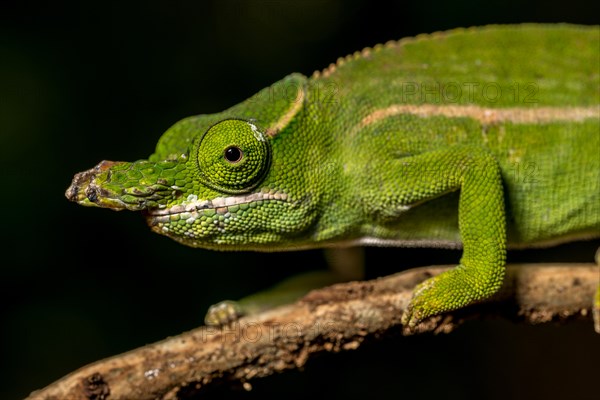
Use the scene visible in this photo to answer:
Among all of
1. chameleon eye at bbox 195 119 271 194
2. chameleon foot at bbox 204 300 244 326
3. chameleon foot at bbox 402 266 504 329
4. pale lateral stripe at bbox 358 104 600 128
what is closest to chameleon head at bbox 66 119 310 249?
chameleon eye at bbox 195 119 271 194

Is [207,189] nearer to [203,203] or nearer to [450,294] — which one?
[203,203]

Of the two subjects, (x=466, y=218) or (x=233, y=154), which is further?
(x=466, y=218)

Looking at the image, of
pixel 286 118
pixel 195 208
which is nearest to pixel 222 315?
pixel 195 208

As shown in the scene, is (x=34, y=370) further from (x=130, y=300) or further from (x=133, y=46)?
(x=133, y=46)

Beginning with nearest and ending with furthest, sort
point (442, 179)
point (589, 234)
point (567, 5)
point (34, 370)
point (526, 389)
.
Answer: point (442, 179)
point (589, 234)
point (34, 370)
point (567, 5)
point (526, 389)

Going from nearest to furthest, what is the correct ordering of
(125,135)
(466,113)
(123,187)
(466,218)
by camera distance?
(123,187), (466,218), (466,113), (125,135)

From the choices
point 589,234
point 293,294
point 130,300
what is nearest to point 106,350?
point 130,300

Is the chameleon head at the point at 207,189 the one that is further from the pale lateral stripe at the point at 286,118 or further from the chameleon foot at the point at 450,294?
the chameleon foot at the point at 450,294

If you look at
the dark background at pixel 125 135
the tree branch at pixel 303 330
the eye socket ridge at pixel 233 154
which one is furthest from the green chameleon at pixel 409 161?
the dark background at pixel 125 135
